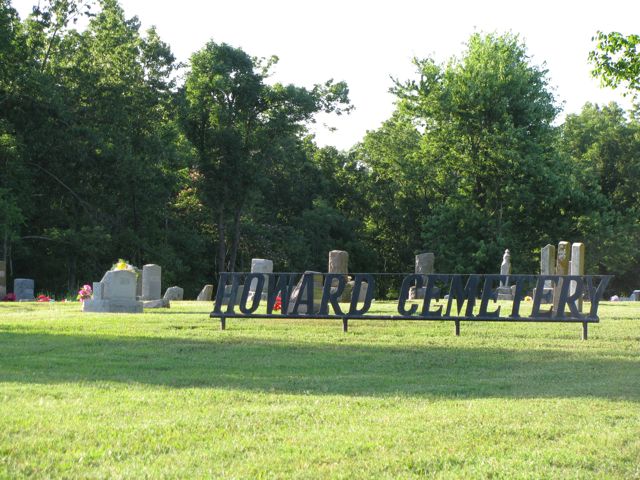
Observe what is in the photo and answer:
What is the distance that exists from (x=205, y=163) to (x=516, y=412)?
1692 inches

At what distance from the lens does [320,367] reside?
11797mm

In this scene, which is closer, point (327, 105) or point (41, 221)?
point (41, 221)

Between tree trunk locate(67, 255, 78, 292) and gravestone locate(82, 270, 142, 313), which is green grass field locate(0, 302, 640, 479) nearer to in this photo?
gravestone locate(82, 270, 142, 313)

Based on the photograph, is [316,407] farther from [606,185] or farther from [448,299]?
[606,185]

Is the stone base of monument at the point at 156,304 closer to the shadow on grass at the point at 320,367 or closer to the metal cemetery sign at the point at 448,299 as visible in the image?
the metal cemetery sign at the point at 448,299

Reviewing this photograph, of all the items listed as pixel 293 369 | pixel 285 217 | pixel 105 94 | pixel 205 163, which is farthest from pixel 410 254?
pixel 293 369

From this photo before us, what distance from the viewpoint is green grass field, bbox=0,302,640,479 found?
6.02 meters

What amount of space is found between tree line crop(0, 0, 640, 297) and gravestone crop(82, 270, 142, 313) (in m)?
15.5

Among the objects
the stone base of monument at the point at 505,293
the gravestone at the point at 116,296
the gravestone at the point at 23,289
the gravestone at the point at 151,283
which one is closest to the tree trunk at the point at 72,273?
the gravestone at the point at 23,289

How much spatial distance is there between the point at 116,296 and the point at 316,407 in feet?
53.3

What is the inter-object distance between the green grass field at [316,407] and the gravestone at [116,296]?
7.39 meters

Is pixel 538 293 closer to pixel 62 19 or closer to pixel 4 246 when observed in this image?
pixel 4 246

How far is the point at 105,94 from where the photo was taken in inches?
1726

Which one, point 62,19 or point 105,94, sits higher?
point 62,19
